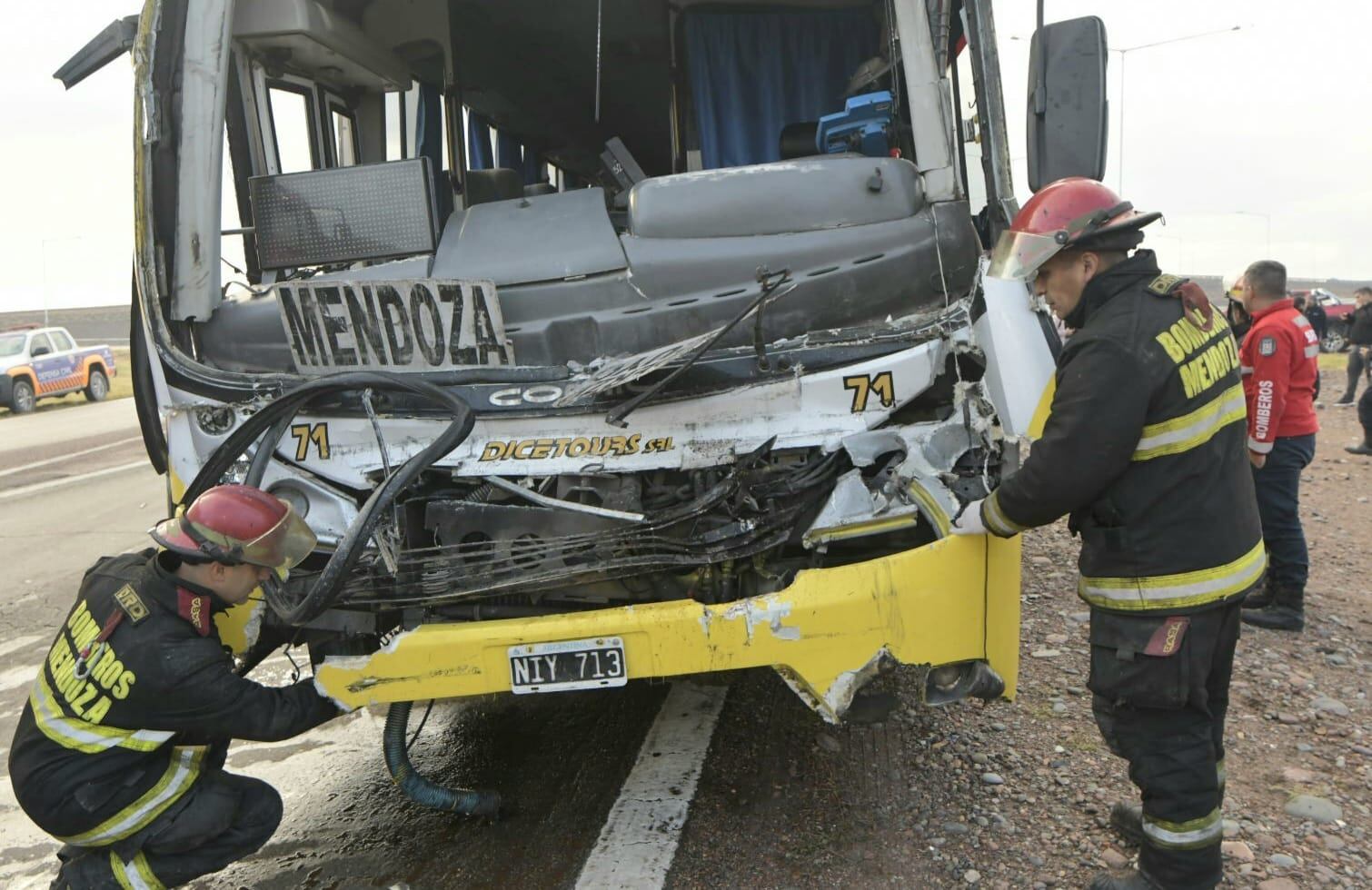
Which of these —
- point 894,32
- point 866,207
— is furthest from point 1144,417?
point 894,32

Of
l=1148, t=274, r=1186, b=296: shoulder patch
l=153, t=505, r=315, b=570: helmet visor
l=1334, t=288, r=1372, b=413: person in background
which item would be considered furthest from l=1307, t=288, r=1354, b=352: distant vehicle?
l=153, t=505, r=315, b=570: helmet visor

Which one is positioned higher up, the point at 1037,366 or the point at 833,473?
the point at 1037,366

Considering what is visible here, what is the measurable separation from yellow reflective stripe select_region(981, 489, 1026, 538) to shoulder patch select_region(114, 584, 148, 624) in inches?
79.5

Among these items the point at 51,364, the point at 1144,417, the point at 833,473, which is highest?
the point at 1144,417

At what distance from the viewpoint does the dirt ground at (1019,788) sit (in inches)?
103

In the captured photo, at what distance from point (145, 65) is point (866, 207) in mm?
2233

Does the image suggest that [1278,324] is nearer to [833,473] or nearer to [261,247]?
[833,473]

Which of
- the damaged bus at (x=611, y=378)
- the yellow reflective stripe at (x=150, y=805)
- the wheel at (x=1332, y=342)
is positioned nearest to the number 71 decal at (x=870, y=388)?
the damaged bus at (x=611, y=378)

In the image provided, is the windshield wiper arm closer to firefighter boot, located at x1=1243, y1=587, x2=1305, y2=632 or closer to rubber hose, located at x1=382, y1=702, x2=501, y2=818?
rubber hose, located at x1=382, y1=702, x2=501, y2=818

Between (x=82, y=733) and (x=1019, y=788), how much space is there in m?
2.54

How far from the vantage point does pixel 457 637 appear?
2479mm

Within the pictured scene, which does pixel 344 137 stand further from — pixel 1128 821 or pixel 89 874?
pixel 1128 821

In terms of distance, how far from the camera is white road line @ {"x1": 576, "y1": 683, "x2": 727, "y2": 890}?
8.55 ft

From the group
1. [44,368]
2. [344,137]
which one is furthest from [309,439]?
[44,368]
